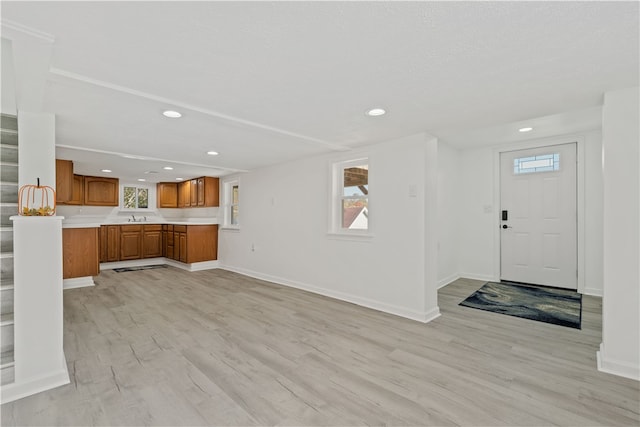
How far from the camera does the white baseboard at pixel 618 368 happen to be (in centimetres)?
219

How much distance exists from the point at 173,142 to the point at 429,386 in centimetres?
380

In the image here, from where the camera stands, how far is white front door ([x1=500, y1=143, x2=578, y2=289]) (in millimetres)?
4473

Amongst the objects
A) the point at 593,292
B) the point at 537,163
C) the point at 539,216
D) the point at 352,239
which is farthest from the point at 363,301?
the point at 537,163

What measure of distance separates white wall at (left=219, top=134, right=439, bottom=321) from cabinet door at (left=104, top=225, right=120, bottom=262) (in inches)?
119

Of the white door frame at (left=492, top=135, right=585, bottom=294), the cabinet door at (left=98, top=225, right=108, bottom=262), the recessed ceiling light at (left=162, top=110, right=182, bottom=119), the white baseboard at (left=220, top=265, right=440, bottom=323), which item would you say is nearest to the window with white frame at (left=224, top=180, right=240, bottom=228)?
the white baseboard at (left=220, top=265, right=440, bottom=323)

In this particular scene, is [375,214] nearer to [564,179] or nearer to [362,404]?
[362,404]

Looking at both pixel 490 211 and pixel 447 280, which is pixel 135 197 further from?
pixel 490 211

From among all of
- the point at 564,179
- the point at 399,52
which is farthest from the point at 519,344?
the point at 564,179

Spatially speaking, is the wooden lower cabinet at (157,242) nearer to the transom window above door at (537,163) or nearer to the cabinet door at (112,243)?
the cabinet door at (112,243)

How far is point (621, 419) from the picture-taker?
1758 millimetres

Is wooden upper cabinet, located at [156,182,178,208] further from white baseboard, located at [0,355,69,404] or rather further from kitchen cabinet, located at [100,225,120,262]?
white baseboard, located at [0,355,69,404]

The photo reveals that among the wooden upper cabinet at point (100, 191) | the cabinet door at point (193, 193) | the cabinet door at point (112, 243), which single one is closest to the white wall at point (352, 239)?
the cabinet door at point (193, 193)

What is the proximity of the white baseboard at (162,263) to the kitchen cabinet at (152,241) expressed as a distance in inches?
6.6

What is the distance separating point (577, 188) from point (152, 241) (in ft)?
27.9
